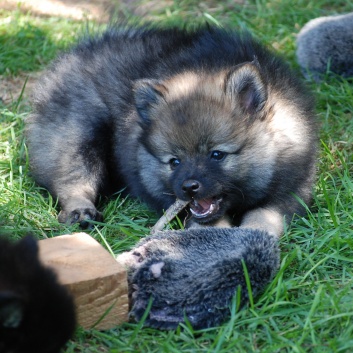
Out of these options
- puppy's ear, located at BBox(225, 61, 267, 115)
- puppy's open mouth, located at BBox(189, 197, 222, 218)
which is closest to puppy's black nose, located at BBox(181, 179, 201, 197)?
puppy's open mouth, located at BBox(189, 197, 222, 218)

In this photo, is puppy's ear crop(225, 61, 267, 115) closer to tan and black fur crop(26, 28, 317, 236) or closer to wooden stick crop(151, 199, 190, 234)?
tan and black fur crop(26, 28, 317, 236)

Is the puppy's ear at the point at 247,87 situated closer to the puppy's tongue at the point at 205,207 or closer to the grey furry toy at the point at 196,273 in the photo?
the puppy's tongue at the point at 205,207

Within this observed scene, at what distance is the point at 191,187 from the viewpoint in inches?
147

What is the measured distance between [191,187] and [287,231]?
0.57 meters

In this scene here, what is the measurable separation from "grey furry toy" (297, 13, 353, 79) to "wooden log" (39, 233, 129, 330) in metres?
2.96

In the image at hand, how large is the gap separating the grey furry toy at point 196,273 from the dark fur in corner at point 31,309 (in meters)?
0.52

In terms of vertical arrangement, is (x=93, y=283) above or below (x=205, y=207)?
above

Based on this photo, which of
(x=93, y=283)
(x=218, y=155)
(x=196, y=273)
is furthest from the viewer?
(x=218, y=155)

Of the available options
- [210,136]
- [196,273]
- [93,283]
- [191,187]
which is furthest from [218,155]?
[93,283]

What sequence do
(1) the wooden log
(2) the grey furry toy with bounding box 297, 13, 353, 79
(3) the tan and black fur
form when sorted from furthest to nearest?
(2) the grey furry toy with bounding box 297, 13, 353, 79
(3) the tan and black fur
(1) the wooden log

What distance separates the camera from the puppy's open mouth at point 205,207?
391 centimetres

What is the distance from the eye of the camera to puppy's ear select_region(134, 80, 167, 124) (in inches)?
158

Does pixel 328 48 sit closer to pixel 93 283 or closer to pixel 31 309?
pixel 93 283

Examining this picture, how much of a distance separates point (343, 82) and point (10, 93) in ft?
7.99
